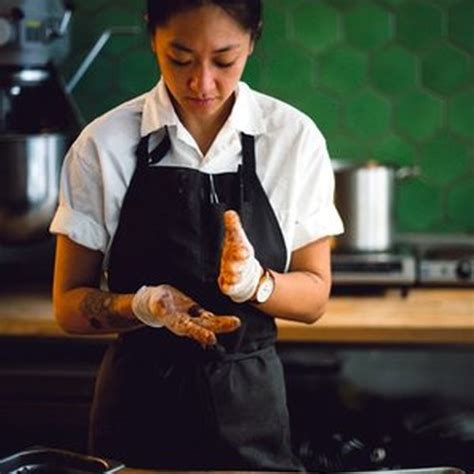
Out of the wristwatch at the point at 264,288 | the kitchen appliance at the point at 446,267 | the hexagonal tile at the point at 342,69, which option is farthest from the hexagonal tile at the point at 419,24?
the wristwatch at the point at 264,288

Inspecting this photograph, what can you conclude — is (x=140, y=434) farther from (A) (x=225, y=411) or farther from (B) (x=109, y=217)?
(B) (x=109, y=217)

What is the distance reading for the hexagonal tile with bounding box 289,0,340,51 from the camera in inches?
125

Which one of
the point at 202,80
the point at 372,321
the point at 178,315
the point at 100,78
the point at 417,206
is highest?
the point at 100,78

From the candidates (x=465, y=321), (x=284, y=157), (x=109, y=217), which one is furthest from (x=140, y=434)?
(x=465, y=321)

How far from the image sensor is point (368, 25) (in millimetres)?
3178

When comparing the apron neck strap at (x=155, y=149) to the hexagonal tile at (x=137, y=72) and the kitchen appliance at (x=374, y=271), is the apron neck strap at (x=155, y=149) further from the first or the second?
the hexagonal tile at (x=137, y=72)

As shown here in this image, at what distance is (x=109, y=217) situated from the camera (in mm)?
1991

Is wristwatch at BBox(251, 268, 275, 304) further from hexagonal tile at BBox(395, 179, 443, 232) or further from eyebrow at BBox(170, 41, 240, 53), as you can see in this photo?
hexagonal tile at BBox(395, 179, 443, 232)

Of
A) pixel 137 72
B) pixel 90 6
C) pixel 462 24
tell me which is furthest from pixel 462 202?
pixel 90 6

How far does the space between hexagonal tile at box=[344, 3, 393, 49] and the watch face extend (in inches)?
57.3

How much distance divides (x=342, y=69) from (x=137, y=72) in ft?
1.80

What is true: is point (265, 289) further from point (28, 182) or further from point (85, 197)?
point (28, 182)

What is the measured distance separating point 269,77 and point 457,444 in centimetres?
115

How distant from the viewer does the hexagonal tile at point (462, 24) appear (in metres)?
3.13
